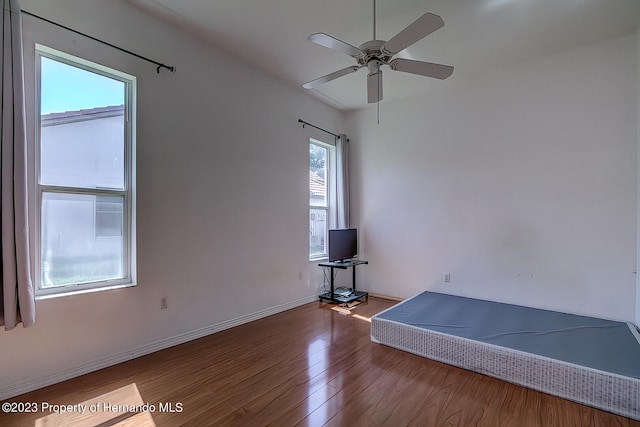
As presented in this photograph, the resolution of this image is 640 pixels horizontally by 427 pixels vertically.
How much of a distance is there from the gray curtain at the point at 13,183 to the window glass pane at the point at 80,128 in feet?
0.98

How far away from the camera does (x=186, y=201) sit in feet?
10.1

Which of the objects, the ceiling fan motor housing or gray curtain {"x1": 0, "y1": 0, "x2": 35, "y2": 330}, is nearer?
gray curtain {"x1": 0, "y1": 0, "x2": 35, "y2": 330}

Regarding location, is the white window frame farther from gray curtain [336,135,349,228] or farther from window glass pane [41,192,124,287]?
window glass pane [41,192,124,287]

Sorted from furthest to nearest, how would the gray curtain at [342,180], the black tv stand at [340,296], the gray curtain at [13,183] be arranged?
1. the gray curtain at [342,180]
2. the black tv stand at [340,296]
3. the gray curtain at [13,183]

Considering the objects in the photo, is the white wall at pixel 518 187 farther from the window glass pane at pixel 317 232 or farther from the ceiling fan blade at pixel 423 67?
the ceiling fan blade at pixel 423 67

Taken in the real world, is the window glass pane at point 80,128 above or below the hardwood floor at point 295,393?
above

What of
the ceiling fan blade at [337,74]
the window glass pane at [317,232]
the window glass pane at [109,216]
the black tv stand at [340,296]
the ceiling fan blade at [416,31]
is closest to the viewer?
the ceiling fan blade at [416,31]

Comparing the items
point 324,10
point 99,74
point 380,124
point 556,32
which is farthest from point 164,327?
point 556,32

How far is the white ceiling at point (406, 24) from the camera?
2.62m

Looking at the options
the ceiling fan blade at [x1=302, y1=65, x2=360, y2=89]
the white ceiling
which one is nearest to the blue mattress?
the ceiling fan blade at [x1=302, y1=65, x2=360, y2=89]

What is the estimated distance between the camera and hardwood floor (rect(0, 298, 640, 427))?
1911 mm

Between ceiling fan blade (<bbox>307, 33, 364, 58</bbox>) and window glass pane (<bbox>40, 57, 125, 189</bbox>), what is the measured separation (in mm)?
1935

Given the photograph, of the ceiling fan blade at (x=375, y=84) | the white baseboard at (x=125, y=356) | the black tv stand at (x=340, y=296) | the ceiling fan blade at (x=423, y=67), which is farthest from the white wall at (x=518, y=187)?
the white baseboard at (x=125, y=356)

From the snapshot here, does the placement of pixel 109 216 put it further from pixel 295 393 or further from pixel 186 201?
pixel 295 393
